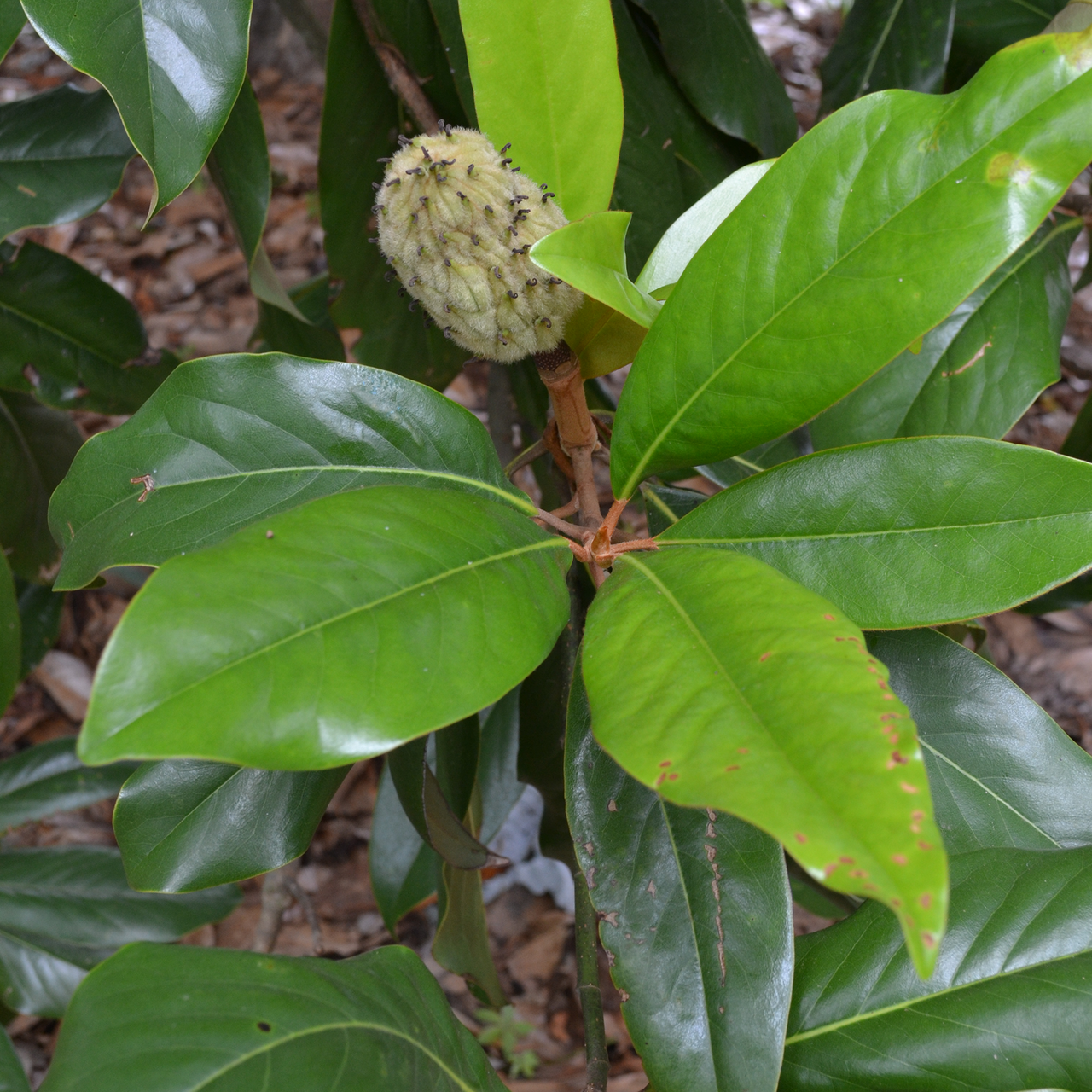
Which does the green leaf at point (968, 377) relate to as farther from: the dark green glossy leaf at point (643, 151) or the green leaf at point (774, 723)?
the green leaf at point (774, 723)

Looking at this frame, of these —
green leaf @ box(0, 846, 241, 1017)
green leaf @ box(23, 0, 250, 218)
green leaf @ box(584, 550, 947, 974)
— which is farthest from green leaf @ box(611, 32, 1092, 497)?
green leaf @ box(0, 846, 241, 1017)

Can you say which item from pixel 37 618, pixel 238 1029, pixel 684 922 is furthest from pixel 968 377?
pixel 37 618

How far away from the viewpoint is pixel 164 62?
25.2 inches

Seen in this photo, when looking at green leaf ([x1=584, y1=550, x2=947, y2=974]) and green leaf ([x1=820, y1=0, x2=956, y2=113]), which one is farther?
green leaf ([x1=820, y1=0, x2=956, y2=113])

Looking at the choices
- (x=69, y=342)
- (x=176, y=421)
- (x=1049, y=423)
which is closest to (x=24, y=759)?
(x=69, y=342)

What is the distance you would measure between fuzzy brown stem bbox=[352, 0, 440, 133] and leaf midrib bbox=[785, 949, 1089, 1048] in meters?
0.89

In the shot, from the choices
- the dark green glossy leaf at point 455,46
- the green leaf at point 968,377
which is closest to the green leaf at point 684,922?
the green leaf at point 968,377

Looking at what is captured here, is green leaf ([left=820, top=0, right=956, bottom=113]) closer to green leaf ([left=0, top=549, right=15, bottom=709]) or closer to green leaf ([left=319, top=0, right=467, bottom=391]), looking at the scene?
green leaf ([left=319, top=0, right=467, bottom=391])

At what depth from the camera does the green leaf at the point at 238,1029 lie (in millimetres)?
455

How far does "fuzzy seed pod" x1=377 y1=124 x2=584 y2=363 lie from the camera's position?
57 cm

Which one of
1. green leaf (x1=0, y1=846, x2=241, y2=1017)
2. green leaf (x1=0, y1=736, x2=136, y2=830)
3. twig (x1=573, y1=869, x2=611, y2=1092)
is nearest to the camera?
twig (x1=573, y1=869, x2=611, y2=1092)

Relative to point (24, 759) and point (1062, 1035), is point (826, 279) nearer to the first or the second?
point (1062, 1035)

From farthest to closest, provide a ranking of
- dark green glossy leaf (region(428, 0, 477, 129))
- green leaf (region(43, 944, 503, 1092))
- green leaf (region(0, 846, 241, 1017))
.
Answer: green leaf (region(0, 846, 241, 1017))
dark green glossy leaf (region(428, 0, 477, 129))
green leaf (region(43, 944, 503, 1092))

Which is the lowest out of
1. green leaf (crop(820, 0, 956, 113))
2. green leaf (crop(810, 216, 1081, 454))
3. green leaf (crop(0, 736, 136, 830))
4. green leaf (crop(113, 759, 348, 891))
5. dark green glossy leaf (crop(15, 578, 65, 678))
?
green leaf (crop(0, 736, 136, 830))
